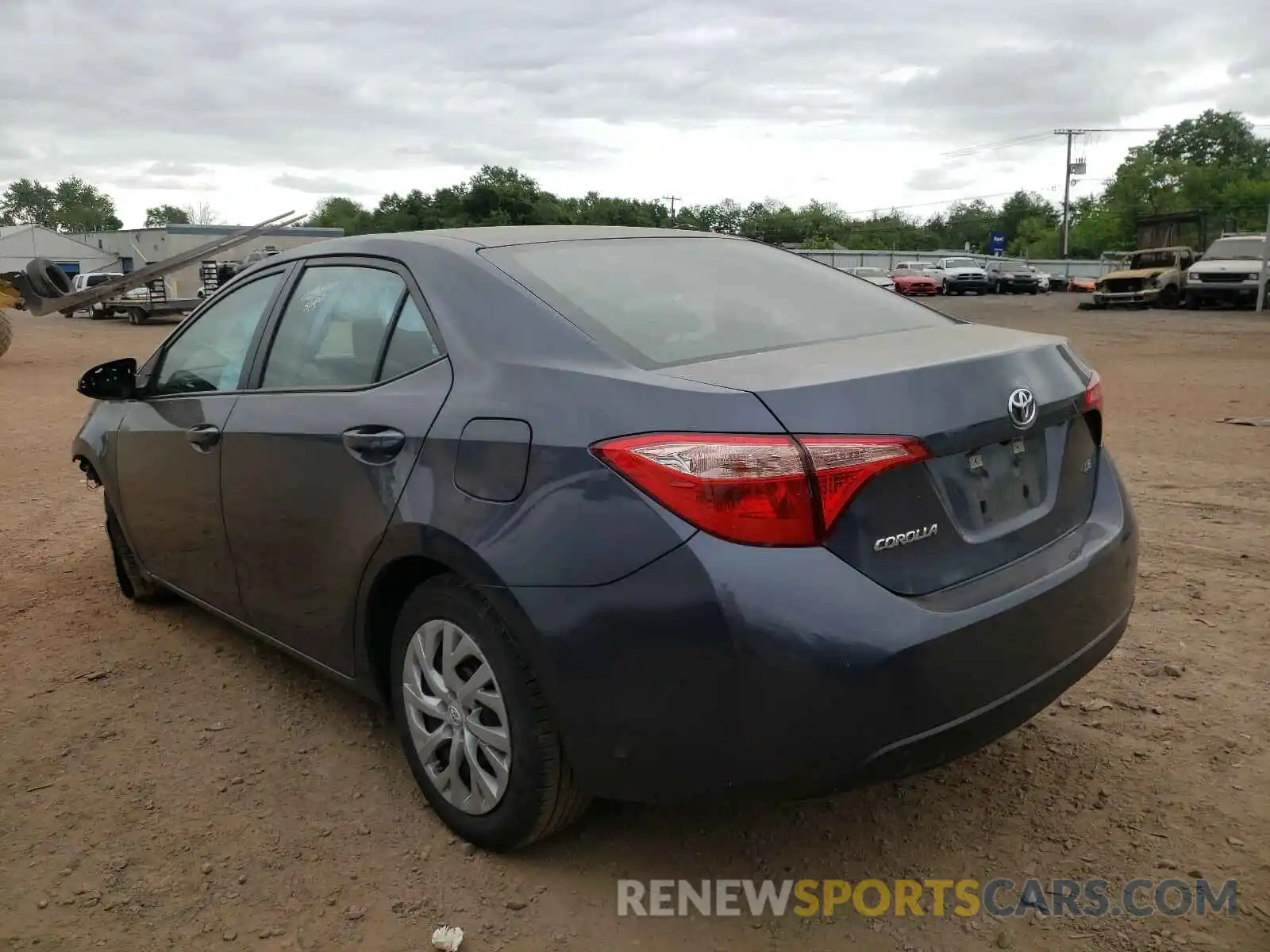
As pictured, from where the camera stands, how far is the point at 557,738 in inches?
93.7

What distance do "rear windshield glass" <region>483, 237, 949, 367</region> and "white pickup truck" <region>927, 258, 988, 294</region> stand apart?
40.7 m

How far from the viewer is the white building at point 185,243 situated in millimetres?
36812

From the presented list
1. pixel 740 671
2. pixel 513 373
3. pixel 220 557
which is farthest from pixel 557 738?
pixel 220 557

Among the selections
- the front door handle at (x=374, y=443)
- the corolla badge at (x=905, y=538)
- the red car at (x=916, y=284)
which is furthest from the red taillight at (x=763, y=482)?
the red car at (x=916, y=284)

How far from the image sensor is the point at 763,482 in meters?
2.09

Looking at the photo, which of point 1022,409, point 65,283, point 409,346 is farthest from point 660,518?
point 65,283

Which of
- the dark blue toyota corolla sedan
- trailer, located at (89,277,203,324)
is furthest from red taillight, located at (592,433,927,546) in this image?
trailer, located at (89,277,203,324)

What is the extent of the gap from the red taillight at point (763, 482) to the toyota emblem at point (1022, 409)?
18.0 inches

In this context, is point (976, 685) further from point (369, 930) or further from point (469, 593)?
point (369, 930)

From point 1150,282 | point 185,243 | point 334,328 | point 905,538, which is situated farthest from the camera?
point 185,243

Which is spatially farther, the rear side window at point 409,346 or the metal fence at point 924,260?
the metal fence at point 924,260

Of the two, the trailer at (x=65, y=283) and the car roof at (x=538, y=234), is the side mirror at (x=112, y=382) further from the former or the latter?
the trailer at (x=65, y=283)

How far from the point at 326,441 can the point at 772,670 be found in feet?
5.02

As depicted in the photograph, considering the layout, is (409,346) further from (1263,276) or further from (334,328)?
(1263,276)
